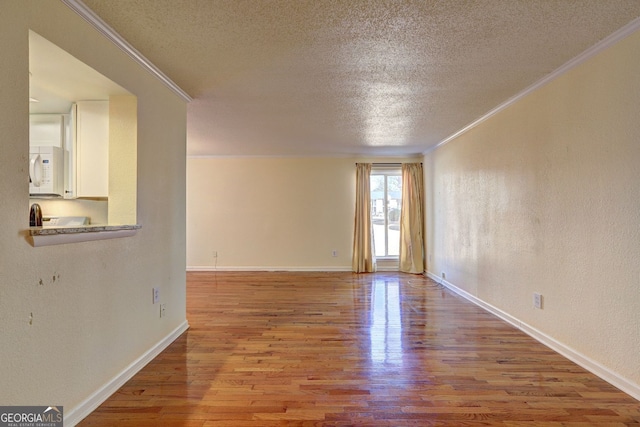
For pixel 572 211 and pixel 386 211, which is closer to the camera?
pixel 572 211

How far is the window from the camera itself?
6449 mm

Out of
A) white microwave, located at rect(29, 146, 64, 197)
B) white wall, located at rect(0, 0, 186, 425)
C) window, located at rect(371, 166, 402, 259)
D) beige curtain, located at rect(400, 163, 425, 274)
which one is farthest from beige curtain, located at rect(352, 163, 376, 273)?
white microwave, located at rect(29, 146, 64, 197)

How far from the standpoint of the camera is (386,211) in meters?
6.46

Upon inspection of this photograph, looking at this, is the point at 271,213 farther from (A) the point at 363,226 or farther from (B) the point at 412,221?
(B) the point at 412,221

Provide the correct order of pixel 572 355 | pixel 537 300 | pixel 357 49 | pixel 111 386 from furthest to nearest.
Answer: pixel 537 300
pixel 572 355
pixel 357 49
pixel 111 386

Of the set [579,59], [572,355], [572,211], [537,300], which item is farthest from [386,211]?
[579,59]

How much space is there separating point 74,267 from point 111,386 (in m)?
0.82

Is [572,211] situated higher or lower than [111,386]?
higher

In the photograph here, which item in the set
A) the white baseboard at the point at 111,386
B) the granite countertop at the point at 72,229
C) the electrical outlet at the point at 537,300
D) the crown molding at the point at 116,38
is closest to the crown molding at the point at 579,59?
the electrical outlet at the point at 537,300

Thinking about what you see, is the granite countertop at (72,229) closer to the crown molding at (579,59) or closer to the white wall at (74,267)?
the white wall at (74,267)

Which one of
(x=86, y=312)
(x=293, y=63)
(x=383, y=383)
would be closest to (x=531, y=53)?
(x=293, y=63)

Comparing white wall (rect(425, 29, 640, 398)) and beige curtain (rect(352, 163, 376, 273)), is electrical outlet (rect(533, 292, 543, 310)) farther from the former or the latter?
beige curtain (rect(352, 163, 376, 273))

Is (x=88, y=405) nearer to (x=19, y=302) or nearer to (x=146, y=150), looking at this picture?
(x=19, y=302)

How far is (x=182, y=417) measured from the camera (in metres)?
1.79
